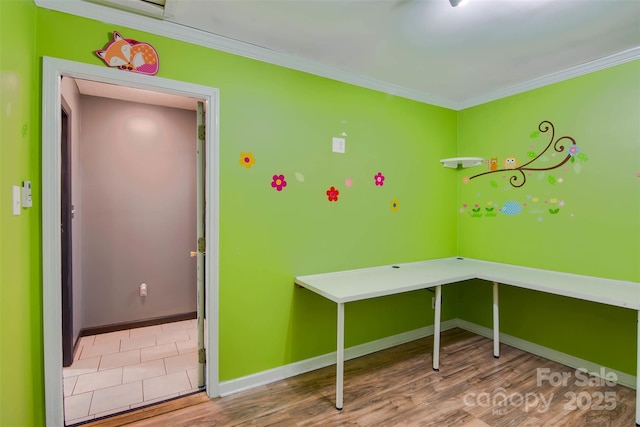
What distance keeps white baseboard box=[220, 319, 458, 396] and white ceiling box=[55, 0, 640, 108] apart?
240 cm

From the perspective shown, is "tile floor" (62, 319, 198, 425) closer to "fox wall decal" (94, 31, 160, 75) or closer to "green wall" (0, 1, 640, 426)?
"green wall" (0, 1, 640, 426)

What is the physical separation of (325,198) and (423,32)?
1.37 meters

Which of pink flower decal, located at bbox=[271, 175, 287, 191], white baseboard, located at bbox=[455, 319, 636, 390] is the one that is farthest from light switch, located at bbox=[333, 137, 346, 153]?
white baseboard, located at bbox=[455, 319, 636, 390]

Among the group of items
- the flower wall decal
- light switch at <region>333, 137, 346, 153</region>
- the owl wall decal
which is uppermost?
light switch at <region>333, 137, 346, 153</region>

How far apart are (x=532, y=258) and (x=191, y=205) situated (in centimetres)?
369

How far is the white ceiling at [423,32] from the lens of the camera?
182cm

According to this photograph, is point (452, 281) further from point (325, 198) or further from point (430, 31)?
point (430, 31)

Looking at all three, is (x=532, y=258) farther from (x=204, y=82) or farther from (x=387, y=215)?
(x=204, y=82)

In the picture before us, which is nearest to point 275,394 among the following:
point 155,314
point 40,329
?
point 40,329

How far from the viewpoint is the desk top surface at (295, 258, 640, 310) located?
214 cm

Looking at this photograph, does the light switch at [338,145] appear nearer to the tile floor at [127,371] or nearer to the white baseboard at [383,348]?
the white baseboard at [383,348]

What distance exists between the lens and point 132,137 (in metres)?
3.47

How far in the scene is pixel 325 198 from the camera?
2.66 m

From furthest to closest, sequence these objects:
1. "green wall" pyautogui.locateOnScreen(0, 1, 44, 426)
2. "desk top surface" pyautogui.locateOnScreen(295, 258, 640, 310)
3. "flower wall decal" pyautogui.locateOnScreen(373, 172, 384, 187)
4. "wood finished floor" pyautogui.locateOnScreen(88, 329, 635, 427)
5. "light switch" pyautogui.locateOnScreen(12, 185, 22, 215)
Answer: "flower wall decal" pyautogui.locateOnScreen(373, 172, 384, 187)
"desk top surface" pyautogui.locateOnScreen(295, 258, 640, 310)
"wood finished floor" pyautogui.locateOnScreen(88, 329, 635, 427)
"light switch" pyautogui.locateOnScreen(12, 185, 22, 215)
"green wall" pyautogui.locateOnScreen(0, 1, 44, 426)
